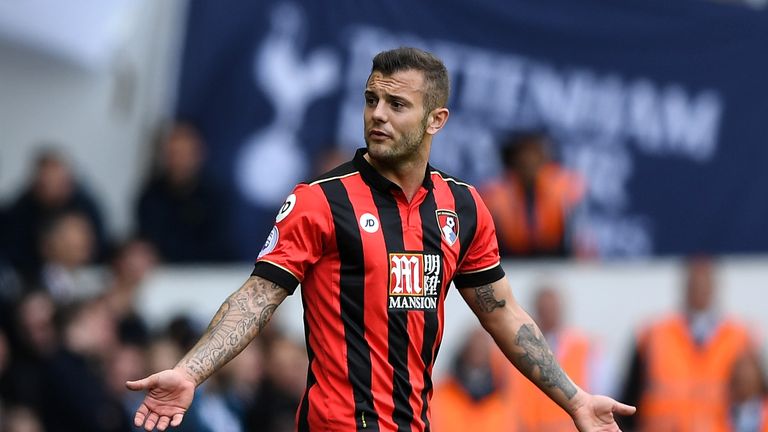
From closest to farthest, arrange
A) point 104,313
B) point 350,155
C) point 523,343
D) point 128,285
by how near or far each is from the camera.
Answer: point 523,343, point 104,313, point 128,285, point 350,155

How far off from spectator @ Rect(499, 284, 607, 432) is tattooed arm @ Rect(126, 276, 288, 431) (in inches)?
237

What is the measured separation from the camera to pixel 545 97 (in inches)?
536

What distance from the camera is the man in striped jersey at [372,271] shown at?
228 inches

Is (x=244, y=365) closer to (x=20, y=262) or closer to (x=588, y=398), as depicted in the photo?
(x=20, y=262)

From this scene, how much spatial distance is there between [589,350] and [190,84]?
12.0 ft

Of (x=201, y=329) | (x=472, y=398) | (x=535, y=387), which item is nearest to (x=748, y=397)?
(x=535, y=387)

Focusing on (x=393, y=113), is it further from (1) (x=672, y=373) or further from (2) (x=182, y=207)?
(1) (x=672, y=373)

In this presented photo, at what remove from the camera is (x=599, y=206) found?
44.9 ft

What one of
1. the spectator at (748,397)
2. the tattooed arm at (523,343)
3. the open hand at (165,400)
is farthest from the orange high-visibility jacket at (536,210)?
the open hand at (165,400)

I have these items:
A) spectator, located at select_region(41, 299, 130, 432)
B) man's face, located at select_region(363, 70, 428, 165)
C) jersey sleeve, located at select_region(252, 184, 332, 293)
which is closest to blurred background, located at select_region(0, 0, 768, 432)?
spectator, located at select_region(41, 299, 130, 432)

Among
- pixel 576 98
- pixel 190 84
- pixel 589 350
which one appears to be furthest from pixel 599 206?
pixel 190 84

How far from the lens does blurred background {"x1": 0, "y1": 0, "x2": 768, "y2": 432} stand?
10711 millimetres

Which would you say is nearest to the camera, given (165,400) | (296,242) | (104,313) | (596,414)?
(165,400)

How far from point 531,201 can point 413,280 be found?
22.8 feet
